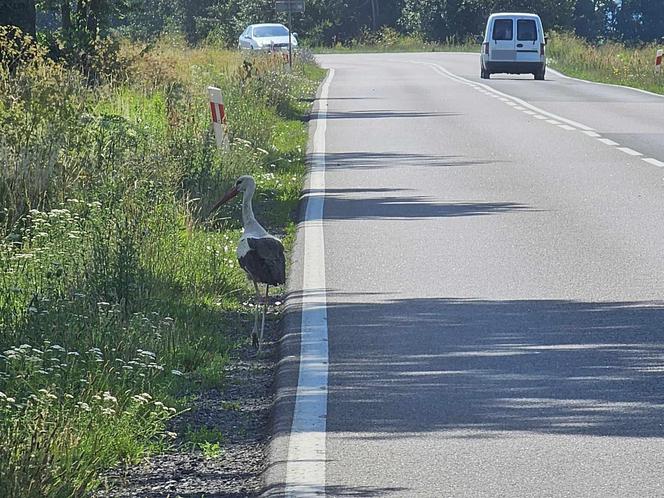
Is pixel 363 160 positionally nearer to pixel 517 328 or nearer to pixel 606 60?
pixel 517 328

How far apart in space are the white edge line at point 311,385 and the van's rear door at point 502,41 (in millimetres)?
32076

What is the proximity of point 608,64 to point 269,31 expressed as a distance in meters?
12.2

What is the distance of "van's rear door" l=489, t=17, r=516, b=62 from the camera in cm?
4550

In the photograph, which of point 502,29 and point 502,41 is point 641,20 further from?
point 502,41

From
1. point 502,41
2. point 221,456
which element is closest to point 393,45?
point 502,41

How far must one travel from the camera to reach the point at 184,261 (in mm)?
10953

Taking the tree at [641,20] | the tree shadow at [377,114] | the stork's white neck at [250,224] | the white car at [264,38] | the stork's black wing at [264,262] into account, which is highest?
the stork's white neck at [250,224]

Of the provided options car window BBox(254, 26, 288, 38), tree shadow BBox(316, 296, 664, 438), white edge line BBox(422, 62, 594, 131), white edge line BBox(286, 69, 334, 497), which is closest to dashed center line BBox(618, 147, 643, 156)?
white edge line BBox(422, 62, 594, 131)

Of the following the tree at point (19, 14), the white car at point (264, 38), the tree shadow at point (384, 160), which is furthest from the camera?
the white car at point (264, 38)

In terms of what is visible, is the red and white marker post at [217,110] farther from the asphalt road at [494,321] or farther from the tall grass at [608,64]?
the tall grass at [608,64]

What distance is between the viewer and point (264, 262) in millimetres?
9102

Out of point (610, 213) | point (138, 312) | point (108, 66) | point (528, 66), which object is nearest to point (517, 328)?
point (138, 312)

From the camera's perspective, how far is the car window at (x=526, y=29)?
45500 mm

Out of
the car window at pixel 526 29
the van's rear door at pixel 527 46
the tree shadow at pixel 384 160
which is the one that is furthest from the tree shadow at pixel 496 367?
the car window at pixel 526 29
